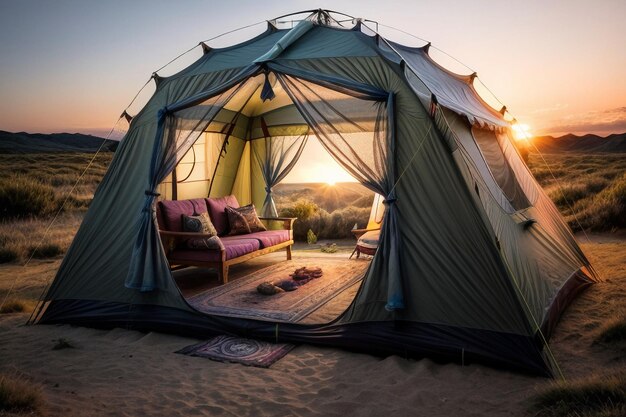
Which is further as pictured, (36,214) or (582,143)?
(582,143)

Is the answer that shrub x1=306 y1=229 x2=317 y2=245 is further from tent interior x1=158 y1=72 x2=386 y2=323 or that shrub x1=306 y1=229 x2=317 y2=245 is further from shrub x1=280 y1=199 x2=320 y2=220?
tent interior x1=158 y1=72 x2=386 y2=323

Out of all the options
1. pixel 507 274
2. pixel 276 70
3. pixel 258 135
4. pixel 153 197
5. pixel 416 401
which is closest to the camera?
pixel 416 401

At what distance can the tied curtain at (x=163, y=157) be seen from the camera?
4.52 m

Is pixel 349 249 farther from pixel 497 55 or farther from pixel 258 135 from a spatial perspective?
pixel 497 55

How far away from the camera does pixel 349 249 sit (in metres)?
8.98

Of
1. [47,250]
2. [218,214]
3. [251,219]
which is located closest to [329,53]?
[218,214]

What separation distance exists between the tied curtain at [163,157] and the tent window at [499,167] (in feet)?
8.15

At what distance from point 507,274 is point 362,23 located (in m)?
2.84

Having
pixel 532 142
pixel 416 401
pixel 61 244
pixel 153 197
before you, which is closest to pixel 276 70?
pixel 153 197

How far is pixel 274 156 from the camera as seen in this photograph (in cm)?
837

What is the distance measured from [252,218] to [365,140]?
3849mm

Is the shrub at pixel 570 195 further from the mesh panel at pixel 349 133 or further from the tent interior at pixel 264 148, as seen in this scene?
the mesh panel at pixel 349 133

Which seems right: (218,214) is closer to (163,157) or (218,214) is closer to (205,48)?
(163,157)

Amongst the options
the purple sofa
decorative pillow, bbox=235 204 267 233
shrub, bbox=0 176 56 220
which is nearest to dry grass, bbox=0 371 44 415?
the purple sofa
